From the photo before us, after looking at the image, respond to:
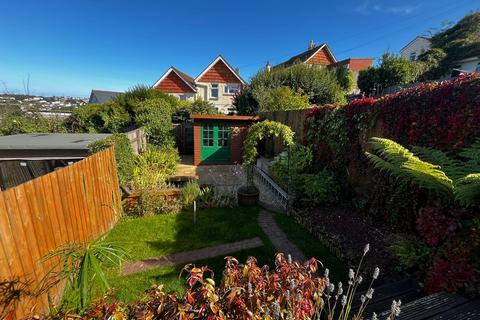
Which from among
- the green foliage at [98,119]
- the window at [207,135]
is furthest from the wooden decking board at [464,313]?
the green foliage at [98,119]

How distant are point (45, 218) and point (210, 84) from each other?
2403 centimetres

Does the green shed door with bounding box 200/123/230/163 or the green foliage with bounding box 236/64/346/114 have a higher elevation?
the green foliage with bounding box 236/64/346/114

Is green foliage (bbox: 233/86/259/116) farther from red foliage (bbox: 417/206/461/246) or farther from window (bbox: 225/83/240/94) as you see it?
red foliage (bbox: 417/206/461/246)

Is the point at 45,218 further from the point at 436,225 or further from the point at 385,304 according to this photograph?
the point at 436,225

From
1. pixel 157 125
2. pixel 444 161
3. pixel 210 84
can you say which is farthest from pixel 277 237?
pixel 210 84

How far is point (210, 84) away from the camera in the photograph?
25.5m

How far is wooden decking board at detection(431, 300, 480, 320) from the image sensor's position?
206 centimetres

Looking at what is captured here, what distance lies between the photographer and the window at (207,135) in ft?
37.7

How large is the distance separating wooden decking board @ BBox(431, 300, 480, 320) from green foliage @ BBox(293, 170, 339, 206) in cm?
365

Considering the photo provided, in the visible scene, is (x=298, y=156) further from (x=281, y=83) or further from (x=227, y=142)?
(x=281, y=83)

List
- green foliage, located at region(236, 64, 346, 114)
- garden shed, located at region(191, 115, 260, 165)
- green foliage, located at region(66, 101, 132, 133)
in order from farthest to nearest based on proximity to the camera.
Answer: green foliage, located at region(236, 64, 346, 114), green foliage, located at region(66, 101, 132, 133), garden shed, located at region(191, 115, 260, 165)

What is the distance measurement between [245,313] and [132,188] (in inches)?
234

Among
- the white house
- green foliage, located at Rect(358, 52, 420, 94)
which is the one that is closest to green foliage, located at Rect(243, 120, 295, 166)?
green foliage, located at Rect(358, 52, 420, 94)

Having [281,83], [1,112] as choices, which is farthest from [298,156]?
[1,112]
